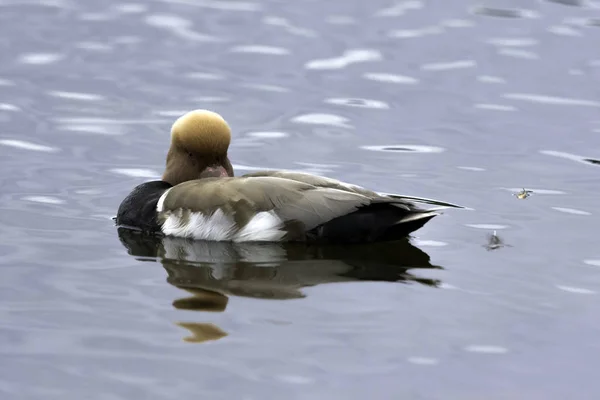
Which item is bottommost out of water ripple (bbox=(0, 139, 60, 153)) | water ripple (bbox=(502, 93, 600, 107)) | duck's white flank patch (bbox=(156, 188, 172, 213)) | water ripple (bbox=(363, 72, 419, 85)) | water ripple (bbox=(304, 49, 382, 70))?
duck's white flank patch (bbox=(156, 188, 172, 213))

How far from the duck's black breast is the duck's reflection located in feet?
0.25

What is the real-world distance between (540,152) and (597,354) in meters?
4.44

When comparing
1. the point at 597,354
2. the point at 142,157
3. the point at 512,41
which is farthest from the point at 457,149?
the point at 597,354

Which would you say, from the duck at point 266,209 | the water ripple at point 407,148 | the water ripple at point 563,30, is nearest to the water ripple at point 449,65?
the water ripple at point 563,30

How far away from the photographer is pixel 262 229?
25.9 ft

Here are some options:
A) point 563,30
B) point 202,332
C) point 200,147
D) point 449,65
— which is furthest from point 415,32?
point 202,332

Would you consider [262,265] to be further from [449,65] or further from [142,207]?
[449,65]

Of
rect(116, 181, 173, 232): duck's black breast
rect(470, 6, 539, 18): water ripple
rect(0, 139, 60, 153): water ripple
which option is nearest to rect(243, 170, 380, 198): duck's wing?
rect(116, 181, 173, 232): duck's black breast

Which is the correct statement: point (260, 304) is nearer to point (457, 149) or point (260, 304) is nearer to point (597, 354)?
point (597, 354)

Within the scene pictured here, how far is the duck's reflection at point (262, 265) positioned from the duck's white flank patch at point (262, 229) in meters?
0.05

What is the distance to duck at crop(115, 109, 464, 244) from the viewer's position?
25.5ft

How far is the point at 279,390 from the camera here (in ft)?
18.6

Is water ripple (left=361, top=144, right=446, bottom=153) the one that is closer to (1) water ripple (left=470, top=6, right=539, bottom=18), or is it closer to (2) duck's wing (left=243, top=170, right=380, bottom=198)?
(2) duck's wing (left=243, top=170, right=380, bottom=198)

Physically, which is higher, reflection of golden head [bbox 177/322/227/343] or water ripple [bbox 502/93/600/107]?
water ripple [bbox 502/93/600/107]
